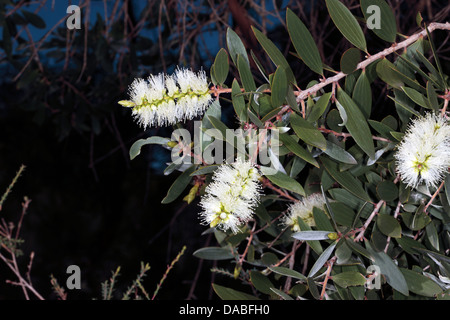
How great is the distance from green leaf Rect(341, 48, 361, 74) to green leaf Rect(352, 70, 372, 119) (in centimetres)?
3

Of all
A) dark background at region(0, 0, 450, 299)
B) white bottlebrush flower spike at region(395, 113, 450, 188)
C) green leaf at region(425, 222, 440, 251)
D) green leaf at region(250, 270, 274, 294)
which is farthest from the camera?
dark background at region(0, 0, 450, 299)

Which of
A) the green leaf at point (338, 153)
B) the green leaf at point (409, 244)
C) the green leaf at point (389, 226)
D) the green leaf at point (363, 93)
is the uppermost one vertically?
the green leaf at point (363, 93)

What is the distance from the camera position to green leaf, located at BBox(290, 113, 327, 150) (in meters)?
0.51

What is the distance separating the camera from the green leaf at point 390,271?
544mm

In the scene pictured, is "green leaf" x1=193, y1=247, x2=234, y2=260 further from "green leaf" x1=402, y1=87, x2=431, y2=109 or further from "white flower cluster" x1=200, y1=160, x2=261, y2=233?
"green leaf" x1=402, y1=87, x2=431, y2=109

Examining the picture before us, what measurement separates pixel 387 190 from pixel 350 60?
159 millimetres

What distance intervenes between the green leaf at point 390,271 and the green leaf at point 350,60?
0.21m

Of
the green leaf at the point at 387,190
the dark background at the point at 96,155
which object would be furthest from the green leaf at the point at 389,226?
the dark background at the point at 96,155

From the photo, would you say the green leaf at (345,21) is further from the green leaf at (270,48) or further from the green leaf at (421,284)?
the green leaf at (421,284)

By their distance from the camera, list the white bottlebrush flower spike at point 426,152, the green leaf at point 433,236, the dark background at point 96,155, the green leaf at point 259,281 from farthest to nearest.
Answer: the dark background at point 96,155, the green leaf at point 259,281, the green leaf at point 433,236, the white bottlebrush flower spike at point 426,152

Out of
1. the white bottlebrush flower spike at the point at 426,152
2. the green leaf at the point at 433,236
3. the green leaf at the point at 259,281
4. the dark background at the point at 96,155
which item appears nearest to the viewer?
the white bottlebrush flower spike at the point at 426,152

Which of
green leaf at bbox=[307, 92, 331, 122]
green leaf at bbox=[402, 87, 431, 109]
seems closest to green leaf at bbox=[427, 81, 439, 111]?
green leaf at bbox=[402, 87, 431, 109]

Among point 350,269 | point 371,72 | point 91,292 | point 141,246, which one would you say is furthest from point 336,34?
point 91,292
